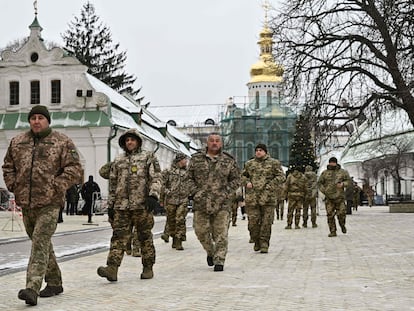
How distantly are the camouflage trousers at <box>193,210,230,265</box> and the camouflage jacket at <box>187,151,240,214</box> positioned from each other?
0.10 meters

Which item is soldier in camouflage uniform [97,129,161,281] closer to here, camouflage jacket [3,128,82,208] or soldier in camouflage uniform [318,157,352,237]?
camouflage jacket [3,128,82,208]

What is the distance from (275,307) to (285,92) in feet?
75.7

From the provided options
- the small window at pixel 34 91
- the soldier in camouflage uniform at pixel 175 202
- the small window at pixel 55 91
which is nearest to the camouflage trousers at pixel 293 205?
the soldier in camouflage uniform at pixel 175 202

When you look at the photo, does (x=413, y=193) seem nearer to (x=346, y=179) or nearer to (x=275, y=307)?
(x=346, y=179)

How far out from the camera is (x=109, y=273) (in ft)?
29.3

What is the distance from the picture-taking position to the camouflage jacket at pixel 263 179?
13.0 m

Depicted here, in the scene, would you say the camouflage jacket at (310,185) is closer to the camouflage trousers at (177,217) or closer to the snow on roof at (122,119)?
the camouflage trousers at (177,217)

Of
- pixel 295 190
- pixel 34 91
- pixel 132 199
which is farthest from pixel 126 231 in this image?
pixel 34 91

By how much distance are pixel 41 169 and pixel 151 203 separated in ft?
6.07

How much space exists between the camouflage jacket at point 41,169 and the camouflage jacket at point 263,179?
5669mm

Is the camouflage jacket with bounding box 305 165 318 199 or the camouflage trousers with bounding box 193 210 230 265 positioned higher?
the camouflage jacket with bounding box 305 165 318 199

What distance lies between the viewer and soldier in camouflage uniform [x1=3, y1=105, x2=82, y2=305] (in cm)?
742

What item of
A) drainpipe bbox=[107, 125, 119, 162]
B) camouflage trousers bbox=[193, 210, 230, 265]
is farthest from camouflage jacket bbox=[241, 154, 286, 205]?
drainpipe bbox=[107, 125, 119, 162]

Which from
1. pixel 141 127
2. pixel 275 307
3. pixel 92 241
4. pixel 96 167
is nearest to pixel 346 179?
pixel 92 241
